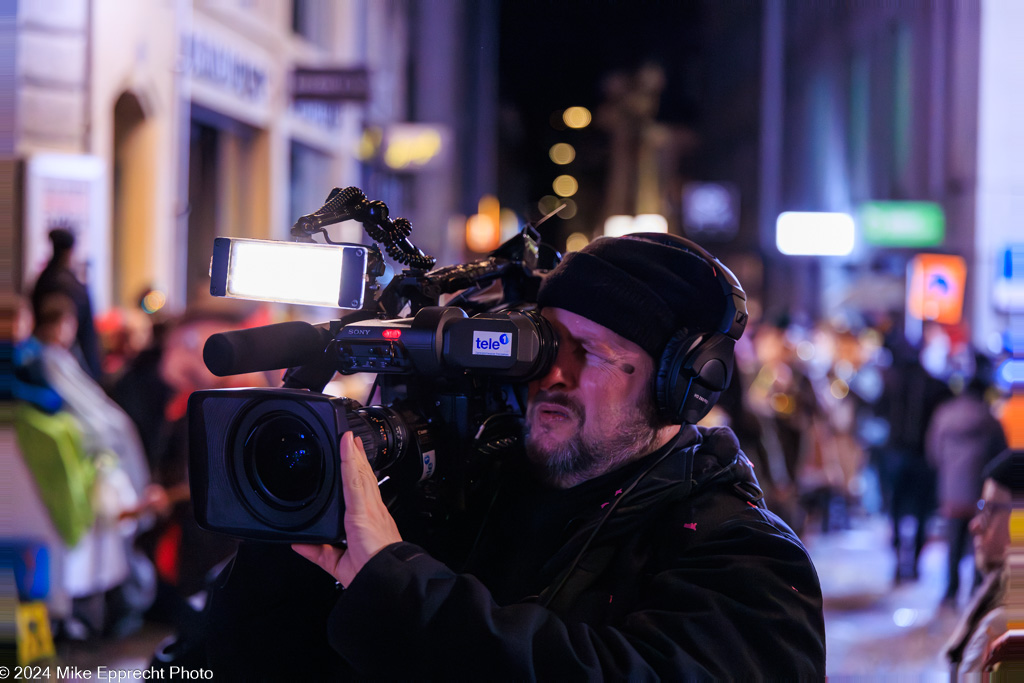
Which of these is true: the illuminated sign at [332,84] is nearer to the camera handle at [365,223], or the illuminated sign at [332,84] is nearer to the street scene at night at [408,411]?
the street scene at night at [408,411]

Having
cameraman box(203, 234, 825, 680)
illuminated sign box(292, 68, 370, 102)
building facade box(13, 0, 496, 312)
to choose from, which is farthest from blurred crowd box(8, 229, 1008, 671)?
illuminated sign box(292, 68, 370, 102)

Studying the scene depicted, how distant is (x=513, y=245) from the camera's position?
5.45ft

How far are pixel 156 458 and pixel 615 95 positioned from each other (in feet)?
97.7

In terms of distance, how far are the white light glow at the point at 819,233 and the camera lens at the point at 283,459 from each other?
1691 cm

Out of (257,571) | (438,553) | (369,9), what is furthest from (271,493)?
(369,9)

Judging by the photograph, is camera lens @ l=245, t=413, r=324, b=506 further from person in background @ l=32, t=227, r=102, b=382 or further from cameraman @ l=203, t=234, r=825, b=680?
person in background @ l=32, t=227, r=102, b=382

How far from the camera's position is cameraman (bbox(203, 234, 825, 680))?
3.87ft

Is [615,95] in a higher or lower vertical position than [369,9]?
higher

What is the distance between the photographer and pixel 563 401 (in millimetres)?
1466

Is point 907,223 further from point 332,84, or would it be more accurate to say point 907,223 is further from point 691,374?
point 691,374

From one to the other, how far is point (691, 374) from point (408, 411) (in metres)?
0.44

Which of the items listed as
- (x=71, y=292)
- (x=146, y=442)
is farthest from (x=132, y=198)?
(x=146, y=442)

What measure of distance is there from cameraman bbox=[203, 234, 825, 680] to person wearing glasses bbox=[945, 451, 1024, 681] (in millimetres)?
1012

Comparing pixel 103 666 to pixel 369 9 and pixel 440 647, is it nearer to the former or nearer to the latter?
pixel 440 647
